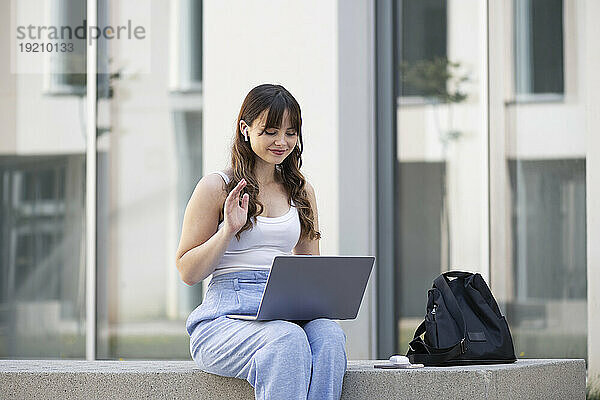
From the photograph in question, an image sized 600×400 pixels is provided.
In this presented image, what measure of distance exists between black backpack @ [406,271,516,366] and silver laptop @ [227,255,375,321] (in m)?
0.35

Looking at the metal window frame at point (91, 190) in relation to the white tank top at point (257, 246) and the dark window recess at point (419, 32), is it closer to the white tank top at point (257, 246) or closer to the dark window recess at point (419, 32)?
the dark window recess at point (419, 32)

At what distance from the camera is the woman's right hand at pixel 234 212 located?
3.83m

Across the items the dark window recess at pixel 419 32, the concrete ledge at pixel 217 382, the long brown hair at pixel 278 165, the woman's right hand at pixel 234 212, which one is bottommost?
the concrete ledge at pixel 217 382

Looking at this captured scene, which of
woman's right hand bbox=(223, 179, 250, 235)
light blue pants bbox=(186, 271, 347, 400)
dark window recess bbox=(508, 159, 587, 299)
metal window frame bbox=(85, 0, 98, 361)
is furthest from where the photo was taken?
metal window frame bbox=(85, 0, 98, 361)

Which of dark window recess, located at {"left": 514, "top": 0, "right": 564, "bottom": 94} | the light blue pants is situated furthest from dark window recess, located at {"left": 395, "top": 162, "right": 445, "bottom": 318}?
the light blue pants

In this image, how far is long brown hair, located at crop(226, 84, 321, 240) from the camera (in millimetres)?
4066

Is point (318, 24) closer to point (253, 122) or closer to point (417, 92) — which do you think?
point (417, 92)

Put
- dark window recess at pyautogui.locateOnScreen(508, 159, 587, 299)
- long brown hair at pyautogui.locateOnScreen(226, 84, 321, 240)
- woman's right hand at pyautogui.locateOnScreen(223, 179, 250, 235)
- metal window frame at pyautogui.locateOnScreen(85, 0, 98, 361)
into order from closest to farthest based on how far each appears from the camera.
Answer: woman's right hand at pyautogui.locateOnScreen(223, 179, 250, 235) < long brown hair at pyautogui.locateOnScreen(226, 84, 321, 240) < dark window recess at pyautogui.locateOnScreen(508, 159, 587, 299) < metal window frame at pyautogui.locateOnScreen(85, 0, 98, 361)

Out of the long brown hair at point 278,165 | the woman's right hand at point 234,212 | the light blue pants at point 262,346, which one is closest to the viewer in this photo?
the light blue pants at point 262,346

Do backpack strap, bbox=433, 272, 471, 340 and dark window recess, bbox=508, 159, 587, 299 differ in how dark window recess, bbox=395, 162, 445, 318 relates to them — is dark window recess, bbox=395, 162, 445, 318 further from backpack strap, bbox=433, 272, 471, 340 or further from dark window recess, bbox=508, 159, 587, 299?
backpack strap, bbox=433, 272, 471, 340

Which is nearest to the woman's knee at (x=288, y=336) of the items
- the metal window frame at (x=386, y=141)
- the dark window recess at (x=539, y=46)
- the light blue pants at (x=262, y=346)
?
the light blue pants at (x=262, y=346)

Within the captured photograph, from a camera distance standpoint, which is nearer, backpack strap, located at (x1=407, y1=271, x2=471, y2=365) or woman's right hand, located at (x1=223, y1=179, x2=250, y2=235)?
woman's right hand, located at (x1=223, y1=179, x2=250, y2=235)

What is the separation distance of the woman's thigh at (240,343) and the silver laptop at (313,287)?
7 cm

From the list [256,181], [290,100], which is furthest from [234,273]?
[290,100]
